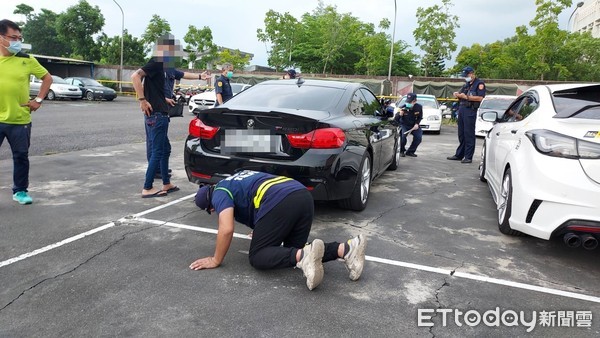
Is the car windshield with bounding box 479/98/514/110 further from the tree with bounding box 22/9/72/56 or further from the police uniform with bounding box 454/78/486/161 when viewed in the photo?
the tree with bounding box 22/9/72/56

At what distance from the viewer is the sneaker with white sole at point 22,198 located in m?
4.64

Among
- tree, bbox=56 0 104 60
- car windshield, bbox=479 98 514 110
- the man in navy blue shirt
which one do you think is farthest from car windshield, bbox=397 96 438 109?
tree, bbox=56 0 104 60

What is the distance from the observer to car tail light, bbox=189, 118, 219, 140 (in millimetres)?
4250

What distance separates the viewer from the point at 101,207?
15.3 ft

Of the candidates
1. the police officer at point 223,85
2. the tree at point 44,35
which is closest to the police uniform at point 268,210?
the police officer at point 223,85

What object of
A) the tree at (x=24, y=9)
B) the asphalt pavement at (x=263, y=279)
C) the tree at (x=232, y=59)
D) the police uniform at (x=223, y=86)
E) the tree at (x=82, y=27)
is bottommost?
the asphalt pavement at (x=263, y=279)

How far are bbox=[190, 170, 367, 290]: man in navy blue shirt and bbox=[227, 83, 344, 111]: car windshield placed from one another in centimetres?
151

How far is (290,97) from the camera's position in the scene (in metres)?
4.74

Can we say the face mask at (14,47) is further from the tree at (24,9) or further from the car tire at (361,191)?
the tree at (24,9)

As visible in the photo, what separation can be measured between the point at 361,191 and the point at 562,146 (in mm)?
1979

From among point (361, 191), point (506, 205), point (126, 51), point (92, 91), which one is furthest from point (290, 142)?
point (126, 51)

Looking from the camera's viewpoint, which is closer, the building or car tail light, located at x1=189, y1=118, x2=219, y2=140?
car tail light, located at x1=189, y1=118, x2=219, y2=140

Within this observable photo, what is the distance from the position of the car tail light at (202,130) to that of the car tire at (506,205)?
9.04 feet

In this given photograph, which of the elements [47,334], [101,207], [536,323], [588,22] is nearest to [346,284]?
[536,323]
